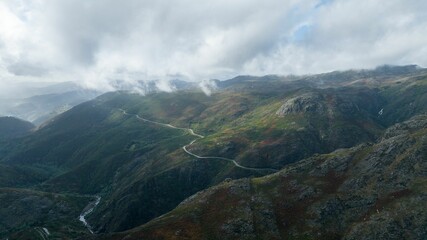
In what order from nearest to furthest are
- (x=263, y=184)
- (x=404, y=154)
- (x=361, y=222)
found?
1. (x=361, y=222)
2. (x=404, y=154)
3. (x=263, y=184)

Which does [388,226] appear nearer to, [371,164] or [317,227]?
[317,227]

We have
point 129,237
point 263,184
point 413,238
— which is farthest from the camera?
point 263,184

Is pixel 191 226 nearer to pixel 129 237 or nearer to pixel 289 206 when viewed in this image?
pixel 129 237

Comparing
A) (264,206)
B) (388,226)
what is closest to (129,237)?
(264,206)

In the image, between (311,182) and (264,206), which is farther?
(311,182)

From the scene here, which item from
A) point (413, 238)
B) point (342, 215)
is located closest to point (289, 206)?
point (342, 215)

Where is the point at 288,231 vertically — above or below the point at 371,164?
below
